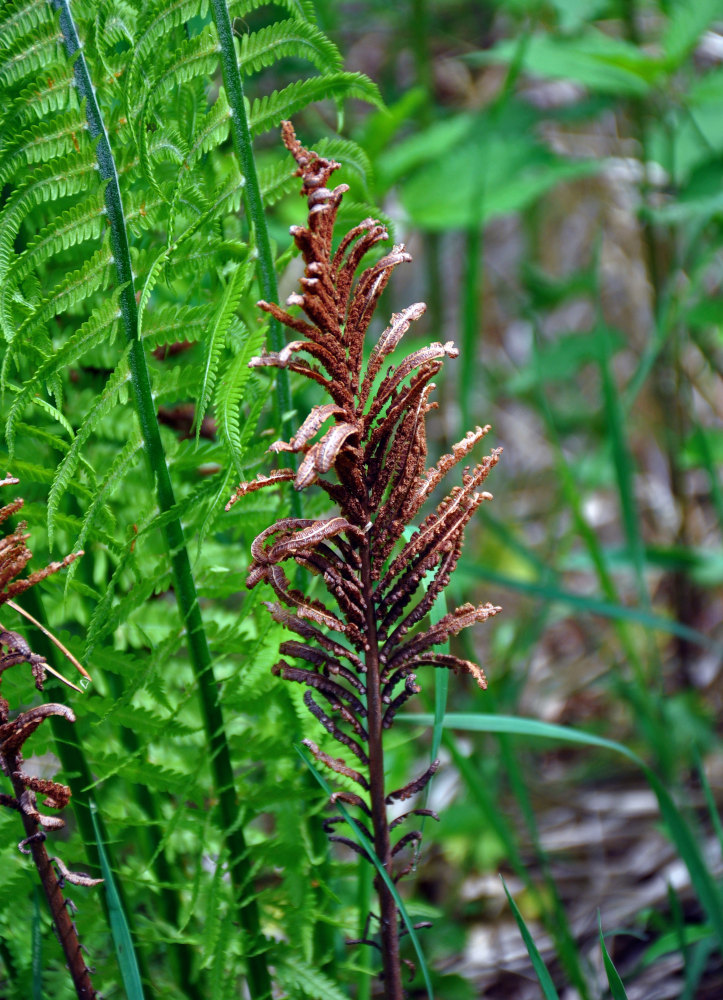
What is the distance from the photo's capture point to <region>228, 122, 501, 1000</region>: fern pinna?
0.56m

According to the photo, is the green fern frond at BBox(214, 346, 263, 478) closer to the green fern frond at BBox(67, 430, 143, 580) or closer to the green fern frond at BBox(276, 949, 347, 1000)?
the green fern frond at BBox(67, 430, 143, 580)

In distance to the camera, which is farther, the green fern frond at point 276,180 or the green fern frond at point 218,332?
the green fern frond at point 276,180

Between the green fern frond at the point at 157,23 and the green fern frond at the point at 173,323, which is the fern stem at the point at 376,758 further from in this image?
the green fern frond at the point at 157,23

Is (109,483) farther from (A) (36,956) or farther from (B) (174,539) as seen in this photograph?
(A) (36,956)

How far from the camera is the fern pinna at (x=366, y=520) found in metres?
0.56

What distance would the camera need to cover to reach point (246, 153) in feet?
2.11

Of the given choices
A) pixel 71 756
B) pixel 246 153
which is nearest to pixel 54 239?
pixel 246 153

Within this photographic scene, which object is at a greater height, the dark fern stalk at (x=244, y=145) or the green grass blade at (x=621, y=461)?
the dark fern stalk at (x=244, y=145)

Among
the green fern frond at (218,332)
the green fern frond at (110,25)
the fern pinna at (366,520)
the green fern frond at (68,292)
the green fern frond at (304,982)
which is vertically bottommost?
the green fern frond at (304,982)

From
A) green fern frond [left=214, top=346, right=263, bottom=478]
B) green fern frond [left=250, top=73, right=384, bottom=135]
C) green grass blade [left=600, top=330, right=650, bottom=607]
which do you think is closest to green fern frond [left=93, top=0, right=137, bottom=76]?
green fern frond [left=250, top=73, right=384, bottom=135]

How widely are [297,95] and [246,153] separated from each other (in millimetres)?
79

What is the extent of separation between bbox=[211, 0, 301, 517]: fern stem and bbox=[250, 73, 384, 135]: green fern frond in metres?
0.03

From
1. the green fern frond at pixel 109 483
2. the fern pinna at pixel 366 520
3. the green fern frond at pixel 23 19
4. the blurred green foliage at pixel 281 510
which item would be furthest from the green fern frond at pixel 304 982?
the green fern frond at pixel 23 19

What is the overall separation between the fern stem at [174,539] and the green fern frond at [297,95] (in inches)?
4.9
